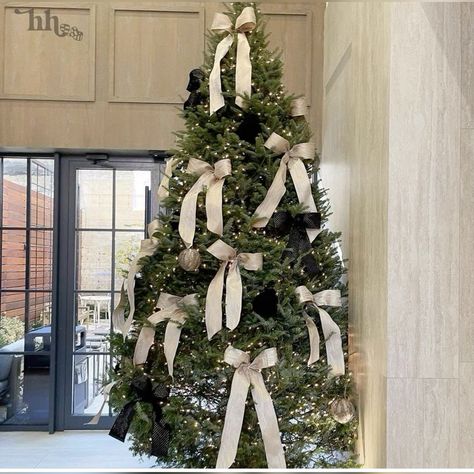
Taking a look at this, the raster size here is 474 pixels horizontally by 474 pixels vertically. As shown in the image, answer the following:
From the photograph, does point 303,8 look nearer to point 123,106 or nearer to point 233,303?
point 123,106

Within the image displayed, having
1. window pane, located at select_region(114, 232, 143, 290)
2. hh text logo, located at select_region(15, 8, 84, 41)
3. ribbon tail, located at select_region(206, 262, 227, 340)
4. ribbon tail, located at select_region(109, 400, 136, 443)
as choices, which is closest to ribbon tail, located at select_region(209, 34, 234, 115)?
ribbon tail, located at select_region(206, 262, 227, 340)

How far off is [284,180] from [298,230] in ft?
0.45

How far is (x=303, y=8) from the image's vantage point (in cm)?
283

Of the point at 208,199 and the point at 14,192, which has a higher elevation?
the point at 14,192

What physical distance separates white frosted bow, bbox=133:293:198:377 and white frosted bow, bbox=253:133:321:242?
282 millimetres

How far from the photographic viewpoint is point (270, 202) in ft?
4.63

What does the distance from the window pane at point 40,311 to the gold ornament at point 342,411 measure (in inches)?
81.2

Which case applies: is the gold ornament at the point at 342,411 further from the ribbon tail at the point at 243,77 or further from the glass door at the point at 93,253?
the glass door at the point at 93,253

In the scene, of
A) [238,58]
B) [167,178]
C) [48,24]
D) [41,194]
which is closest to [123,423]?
[167,178]

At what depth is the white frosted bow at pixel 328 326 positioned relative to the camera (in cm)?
141

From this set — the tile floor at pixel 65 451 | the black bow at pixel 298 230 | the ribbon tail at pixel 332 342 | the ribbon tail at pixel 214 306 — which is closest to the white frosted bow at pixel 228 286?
the ribbon tail at pixel 214 306

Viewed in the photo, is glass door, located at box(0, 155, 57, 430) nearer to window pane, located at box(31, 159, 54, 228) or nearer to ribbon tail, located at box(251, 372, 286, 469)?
window pane, located at box(31, 159, 54, 228)

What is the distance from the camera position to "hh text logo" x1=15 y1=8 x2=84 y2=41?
282 cm

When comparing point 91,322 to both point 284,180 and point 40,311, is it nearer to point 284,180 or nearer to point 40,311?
point 40,311
